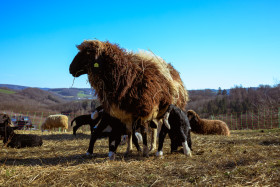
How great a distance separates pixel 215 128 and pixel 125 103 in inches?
317

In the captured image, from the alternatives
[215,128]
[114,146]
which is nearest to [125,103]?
[114,146]

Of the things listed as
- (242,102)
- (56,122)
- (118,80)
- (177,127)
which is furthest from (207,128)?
(242,102)

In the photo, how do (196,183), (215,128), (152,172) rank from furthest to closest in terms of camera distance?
(215,128), (152,172), (196,183)

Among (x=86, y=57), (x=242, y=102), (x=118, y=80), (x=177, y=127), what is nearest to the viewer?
(x=118, y=80)

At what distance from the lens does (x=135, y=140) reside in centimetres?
577

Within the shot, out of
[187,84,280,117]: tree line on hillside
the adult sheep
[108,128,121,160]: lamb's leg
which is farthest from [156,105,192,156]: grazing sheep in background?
[187,84,280,117]: tree line on hillside

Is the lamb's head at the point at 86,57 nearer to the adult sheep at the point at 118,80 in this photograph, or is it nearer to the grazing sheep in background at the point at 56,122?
the adult sheep at the point at 118,80

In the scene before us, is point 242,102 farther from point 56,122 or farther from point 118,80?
point 118,80

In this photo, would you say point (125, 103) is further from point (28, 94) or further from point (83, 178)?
point (28, 94)

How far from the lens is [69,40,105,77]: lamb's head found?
4401mm

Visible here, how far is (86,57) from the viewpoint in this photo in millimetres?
4492

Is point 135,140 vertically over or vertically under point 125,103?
under

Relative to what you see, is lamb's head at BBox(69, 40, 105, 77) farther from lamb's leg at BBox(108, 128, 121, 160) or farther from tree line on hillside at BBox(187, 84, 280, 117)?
tree line on hillside at BBox(187, 84, 280, 117)

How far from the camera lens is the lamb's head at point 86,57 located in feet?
14.4
